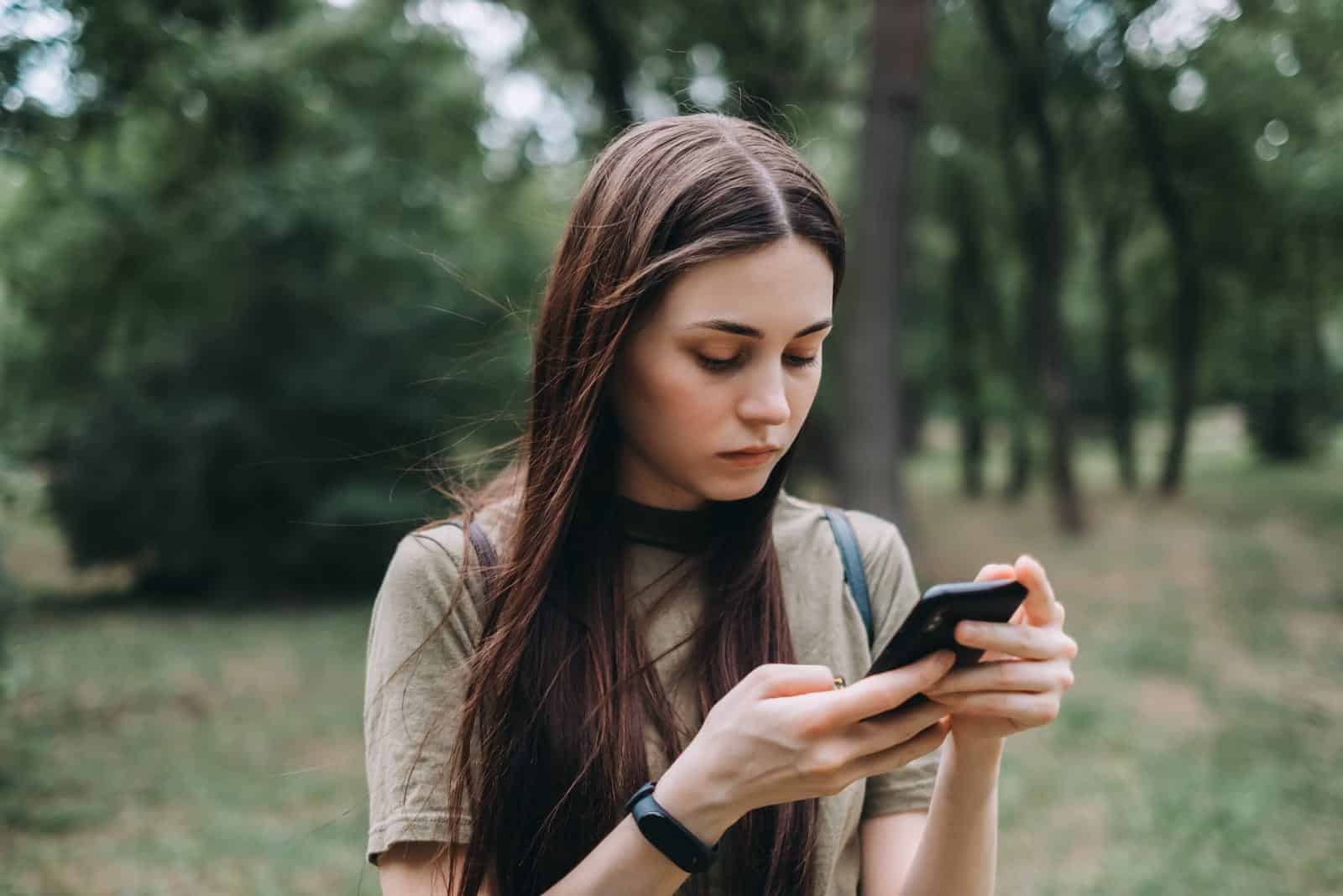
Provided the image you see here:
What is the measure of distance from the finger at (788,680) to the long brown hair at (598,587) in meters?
0.31

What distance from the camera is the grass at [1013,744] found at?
551cm

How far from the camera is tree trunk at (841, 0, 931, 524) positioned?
873 centimetres

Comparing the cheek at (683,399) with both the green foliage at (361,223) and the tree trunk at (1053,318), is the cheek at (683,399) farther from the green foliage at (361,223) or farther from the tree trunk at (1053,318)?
the tree trunk at (1053,318)

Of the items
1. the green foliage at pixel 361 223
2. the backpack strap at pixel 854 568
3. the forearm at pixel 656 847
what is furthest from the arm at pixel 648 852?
the green foliage at pixel 361 223

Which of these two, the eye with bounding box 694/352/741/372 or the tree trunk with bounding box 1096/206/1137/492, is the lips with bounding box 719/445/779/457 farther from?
the tree trunk with bounding box 1096/206/1137/492

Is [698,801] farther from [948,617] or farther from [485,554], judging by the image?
[485,554]

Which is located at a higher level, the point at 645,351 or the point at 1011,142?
the point at 1011,142

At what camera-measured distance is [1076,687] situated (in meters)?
8.76

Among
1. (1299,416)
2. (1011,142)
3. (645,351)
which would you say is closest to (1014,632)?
(645,351)

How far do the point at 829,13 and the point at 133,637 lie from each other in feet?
35.3

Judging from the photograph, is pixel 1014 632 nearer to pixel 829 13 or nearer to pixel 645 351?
pixel 645 351

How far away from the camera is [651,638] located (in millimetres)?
1754

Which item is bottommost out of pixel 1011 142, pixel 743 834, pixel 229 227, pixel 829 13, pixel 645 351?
pixel 743 834

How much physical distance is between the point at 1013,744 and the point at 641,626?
669 cm
